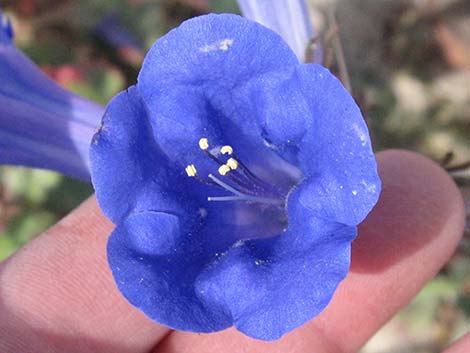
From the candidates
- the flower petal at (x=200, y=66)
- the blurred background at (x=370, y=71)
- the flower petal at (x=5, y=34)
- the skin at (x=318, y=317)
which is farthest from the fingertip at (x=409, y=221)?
the flower petal at (x=5, y=34)

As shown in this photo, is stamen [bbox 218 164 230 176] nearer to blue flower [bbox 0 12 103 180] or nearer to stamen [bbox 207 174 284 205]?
stamen [bbox 207 174 284 205]

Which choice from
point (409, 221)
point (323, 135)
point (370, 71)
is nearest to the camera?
point (323, 135)

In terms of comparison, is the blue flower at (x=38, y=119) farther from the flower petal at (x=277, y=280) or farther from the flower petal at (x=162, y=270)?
the flower petal at (x=277, y=280)

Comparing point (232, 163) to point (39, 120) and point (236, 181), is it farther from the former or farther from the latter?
point (39, 120)

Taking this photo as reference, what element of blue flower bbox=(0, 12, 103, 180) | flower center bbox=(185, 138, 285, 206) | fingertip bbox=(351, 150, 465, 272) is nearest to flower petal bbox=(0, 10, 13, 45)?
blue flower bbox=(0, 12, 103, 180)

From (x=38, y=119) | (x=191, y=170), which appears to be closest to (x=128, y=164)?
(x=191, y=170)

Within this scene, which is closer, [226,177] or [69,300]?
[226,177]

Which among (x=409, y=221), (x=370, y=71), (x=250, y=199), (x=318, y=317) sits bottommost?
(x=370, y=71)

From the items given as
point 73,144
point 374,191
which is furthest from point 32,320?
point 374,191
